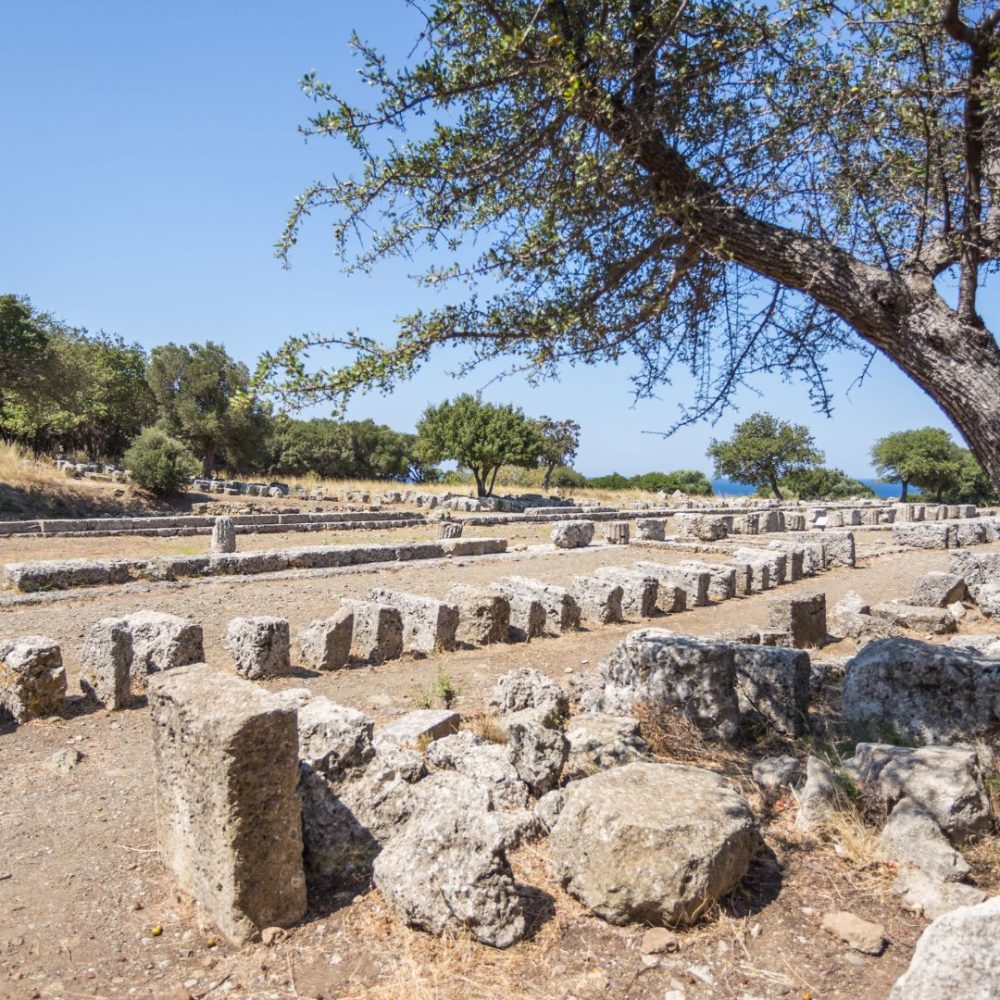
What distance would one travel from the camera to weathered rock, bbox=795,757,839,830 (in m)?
4.17

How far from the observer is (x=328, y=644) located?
845 cm

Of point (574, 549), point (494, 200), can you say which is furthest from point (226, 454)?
point (494, 200)

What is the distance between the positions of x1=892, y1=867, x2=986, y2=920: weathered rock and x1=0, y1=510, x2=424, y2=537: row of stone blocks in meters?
21.1

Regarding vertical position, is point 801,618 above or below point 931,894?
above

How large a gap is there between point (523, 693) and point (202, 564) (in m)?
10.0

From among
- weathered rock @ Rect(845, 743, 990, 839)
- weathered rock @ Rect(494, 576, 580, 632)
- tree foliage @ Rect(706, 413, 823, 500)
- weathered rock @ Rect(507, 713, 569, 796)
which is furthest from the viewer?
tree foliage @ Rect(706, 413, 823, 500)

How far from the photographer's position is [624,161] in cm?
448

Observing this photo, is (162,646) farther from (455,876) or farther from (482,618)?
(455,876)

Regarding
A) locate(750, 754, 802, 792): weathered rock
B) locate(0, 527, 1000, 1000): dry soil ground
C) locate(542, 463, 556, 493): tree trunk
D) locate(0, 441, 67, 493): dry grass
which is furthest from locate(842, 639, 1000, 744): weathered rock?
locate(542, 463, 556, 493): tree trunk

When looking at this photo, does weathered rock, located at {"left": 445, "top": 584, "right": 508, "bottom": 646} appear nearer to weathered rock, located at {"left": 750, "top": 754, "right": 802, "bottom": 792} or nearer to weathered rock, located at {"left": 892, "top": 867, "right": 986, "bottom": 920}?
weathered rock, located at {"left": 750, "top": 754, "right": 802, "bottom": 792}

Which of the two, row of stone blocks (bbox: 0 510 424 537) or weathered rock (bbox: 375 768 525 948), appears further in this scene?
row of stone blocks (bbox: 0 510 424 537)

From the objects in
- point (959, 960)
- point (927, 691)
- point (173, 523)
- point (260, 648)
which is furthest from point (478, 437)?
point (959, 960)

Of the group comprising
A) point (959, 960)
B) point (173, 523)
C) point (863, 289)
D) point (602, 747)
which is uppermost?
point (863, 289)

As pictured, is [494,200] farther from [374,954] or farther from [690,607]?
[690,607]
